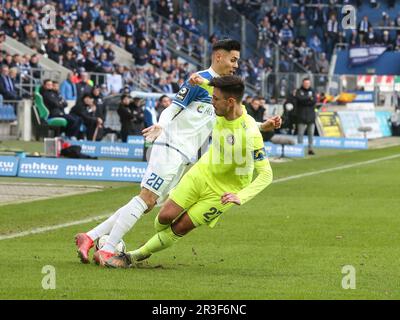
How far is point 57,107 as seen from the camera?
113ft

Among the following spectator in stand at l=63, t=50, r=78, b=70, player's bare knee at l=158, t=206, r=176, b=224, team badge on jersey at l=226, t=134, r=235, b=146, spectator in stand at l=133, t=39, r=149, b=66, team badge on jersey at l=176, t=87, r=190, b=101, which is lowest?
player's bare knee at l=158, t=206, r=176, b=224

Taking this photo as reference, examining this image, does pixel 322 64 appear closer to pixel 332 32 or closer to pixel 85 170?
pixel 332 32

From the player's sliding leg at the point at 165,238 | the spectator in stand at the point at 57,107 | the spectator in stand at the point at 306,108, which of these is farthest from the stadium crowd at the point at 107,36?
the player's sliding leg at the point at 165,238

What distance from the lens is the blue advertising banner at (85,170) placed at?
24.1 meters

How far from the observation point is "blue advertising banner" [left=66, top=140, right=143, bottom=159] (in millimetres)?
31266

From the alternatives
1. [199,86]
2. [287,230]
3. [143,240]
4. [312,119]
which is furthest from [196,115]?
[312,119]

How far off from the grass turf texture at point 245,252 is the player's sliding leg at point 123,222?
18 centimetres

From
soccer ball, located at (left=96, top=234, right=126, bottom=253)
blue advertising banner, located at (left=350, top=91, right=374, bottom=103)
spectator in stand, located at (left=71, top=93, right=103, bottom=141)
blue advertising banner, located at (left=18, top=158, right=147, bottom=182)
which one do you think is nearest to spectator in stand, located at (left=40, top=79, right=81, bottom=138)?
spectator in stand, located at (left=71, top=93, right=103, bottom=141)

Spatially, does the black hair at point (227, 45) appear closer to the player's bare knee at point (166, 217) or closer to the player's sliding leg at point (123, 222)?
the player's sliding leg at point (123, 222)

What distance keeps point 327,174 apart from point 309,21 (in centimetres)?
3716

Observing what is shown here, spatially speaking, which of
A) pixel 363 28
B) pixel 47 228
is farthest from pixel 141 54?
pixel 47 228

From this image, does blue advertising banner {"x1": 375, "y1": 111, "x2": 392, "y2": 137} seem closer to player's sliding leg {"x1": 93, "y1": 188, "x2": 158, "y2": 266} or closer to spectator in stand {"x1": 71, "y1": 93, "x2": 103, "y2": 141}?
spectator in stand {"x1": 71, "y1": 93, "x2": 103, "y2": 141}

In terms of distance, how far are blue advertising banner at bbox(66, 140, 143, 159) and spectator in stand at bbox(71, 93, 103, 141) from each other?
8.68 feet

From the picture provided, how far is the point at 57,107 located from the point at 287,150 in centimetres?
701
